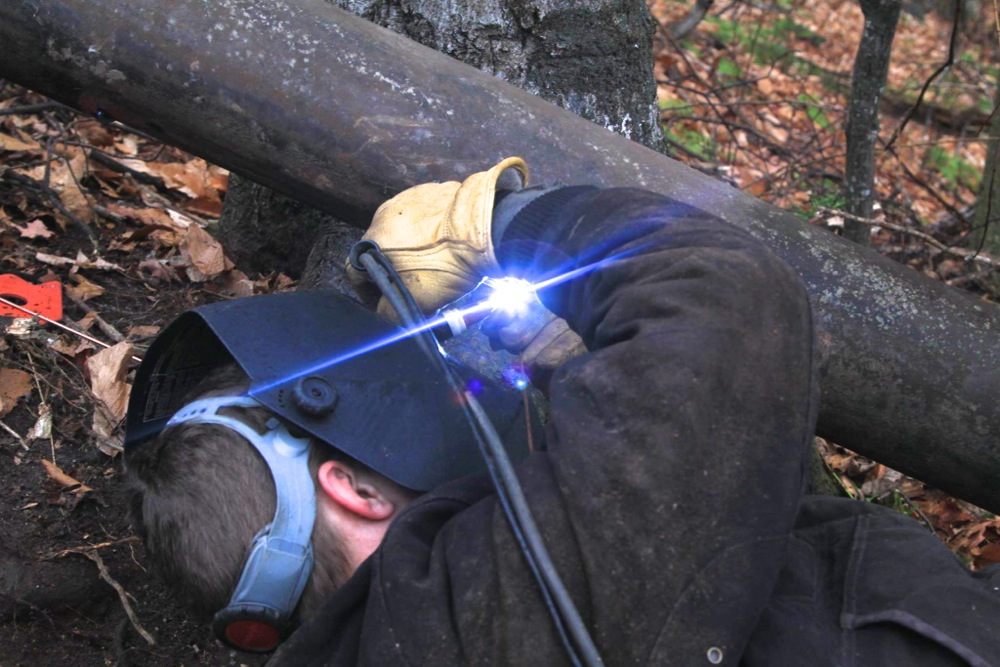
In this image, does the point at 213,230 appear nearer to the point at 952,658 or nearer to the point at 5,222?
the point at 5,222

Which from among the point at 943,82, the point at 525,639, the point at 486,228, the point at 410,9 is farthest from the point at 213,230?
the point at 943,82

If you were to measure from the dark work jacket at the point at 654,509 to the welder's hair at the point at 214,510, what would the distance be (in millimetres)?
181

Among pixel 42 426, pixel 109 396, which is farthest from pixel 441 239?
pixel 42 426

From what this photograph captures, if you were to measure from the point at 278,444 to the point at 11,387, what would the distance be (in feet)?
4.49

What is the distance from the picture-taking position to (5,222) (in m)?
3.35

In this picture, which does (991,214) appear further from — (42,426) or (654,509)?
(42,426)

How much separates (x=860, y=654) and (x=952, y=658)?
0.47 ft

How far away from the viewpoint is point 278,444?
1.84 metres

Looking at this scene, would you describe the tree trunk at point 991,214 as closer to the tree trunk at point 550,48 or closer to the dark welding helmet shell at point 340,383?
the tree trunk at point 550,48

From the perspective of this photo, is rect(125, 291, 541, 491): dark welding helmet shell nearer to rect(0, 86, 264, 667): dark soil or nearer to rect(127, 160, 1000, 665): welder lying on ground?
rect(127, 160, 1000, 665): welder lying on ground

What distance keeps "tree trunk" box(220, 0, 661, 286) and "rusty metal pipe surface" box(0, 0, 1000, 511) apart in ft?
1.09

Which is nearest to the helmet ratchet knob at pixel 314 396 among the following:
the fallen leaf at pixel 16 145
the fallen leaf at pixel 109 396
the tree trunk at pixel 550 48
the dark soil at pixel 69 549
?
the dark soil at pixel 69 549

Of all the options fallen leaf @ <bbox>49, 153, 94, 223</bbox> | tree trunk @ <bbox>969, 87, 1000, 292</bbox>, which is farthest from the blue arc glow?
tree trunk @ <bbox>969, 87, 1000, 292</bbox>

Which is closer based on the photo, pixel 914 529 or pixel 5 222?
pixel 914 529
